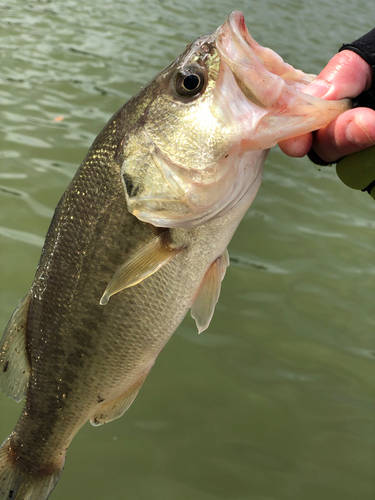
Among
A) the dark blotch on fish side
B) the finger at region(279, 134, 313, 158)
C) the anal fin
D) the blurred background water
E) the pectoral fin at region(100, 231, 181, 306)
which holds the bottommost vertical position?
the blurred background water

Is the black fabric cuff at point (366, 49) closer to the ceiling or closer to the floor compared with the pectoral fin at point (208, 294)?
closer to the ceiling

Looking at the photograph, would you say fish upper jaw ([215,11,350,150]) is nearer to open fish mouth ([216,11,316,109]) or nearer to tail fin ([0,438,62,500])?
open fish mouth ([216,11,316,109])

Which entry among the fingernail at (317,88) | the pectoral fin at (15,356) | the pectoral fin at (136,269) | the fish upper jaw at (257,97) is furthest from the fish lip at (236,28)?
the pectoral fin at (15,356)

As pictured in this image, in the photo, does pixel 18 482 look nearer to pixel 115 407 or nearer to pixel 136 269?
pixel 115 407

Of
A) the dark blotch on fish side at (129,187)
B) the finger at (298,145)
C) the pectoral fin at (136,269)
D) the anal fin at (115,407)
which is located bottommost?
the anal fin at (115,407)

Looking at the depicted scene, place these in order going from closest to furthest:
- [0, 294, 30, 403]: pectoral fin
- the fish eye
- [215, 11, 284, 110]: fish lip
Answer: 1. [215, 11, 284, 110]: fish lip
2. the fish eye
3. [0, 294, 30, 403]: pectoral fin

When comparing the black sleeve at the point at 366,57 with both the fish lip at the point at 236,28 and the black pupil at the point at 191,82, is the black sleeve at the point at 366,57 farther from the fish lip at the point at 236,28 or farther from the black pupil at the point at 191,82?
the black pupil at the point at 191,82

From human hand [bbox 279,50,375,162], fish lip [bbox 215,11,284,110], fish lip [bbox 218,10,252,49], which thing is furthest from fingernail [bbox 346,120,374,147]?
fish lip [bbox 218,10,252,49]
